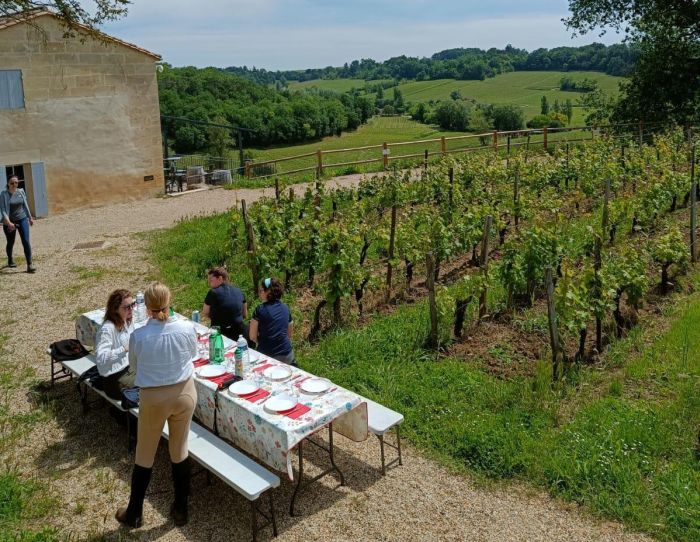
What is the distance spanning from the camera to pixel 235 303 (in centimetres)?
692

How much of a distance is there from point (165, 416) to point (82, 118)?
1399cm

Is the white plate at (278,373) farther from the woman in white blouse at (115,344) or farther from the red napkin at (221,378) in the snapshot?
the woman in white blouse at (115,344)

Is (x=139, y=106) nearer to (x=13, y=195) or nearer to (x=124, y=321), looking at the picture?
(x=13, y=195)

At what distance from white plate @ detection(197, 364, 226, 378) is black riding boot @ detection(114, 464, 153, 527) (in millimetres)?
939

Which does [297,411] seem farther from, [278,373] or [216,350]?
[216,350]

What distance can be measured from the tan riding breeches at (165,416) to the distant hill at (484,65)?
7154 cm

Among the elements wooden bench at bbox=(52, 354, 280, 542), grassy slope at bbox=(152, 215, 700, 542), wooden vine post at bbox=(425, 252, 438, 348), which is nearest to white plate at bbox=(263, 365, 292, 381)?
wooden bench at bbox=(52, 354, 280, 542)

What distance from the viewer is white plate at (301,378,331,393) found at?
5194mm

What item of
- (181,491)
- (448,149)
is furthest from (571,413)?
(448,149)

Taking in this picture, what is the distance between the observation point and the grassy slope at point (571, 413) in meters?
5.10

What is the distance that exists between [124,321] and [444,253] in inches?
198

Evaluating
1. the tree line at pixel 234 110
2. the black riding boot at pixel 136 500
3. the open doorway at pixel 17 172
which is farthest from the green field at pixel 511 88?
the black riding boot at pixel 136 500

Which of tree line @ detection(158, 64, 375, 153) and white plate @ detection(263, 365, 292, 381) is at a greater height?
tree line @ detection(158, 64, 375, 153)

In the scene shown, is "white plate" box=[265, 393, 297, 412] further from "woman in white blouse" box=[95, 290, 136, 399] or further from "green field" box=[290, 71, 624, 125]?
"green field" box=[290, 71, 624, 125]
